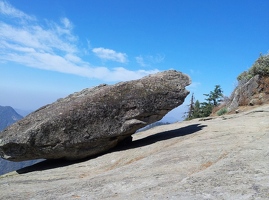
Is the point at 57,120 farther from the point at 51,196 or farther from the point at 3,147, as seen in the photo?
the point at 51,196

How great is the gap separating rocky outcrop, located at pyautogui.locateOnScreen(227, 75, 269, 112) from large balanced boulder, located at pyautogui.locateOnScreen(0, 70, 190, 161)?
635 inches

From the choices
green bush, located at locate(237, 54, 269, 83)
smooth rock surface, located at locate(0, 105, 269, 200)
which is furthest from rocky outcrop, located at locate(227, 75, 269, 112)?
smooth rock surface, located at locate(0, 105, 269, 200)

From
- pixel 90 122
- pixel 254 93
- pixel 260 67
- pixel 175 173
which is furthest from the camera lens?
pixel 260 67

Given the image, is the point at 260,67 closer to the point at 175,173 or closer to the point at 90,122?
the point at 90,122

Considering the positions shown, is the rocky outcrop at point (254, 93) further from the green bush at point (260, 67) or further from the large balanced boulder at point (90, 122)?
the large balanced boulder at point (90, 122)

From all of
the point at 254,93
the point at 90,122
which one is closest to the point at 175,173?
the point at 90,122

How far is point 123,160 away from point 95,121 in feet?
10.0

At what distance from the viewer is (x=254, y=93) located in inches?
1234

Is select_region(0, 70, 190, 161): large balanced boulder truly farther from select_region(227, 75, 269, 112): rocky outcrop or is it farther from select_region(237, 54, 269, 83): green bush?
select_region(237, 54, 269, 83): green bush

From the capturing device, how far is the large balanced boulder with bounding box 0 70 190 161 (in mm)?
15875

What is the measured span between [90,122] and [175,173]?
7.52 meters

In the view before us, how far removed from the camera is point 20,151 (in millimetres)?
16156

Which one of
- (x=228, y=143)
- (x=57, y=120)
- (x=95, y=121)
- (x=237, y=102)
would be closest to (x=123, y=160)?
(x=95, y=121)

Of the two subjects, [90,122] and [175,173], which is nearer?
[175,173]
